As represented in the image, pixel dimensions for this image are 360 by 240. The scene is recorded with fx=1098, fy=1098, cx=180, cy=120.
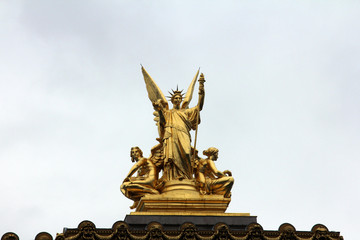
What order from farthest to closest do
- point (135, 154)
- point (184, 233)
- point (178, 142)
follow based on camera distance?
point (135, 154)
point (178, 142)
point (184, 233)

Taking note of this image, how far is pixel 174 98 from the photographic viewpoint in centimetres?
6256

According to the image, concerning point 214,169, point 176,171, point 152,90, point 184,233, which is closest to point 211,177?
point 214,169

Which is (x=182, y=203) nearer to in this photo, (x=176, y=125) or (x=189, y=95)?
(x=176, y=125)

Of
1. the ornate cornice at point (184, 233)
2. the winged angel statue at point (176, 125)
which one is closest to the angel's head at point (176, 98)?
the winged angel statue at point (176, 125)

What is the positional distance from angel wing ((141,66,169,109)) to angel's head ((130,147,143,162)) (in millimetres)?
3260

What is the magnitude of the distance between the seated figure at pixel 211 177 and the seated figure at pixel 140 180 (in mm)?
2446

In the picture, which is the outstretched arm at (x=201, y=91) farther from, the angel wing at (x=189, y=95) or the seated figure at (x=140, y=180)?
→ the seated figure at (x=140, y=180)

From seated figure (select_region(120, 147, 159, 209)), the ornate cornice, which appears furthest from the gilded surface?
the ornate cornice

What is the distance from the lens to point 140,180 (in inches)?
2315

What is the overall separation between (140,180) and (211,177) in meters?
4.01

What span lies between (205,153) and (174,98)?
398 centimetres

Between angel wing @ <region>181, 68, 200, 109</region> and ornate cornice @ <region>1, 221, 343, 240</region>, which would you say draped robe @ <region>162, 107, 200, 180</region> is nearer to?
angel wing @ <region>181, 68, 200, 109</region>

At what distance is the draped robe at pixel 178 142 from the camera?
194ft

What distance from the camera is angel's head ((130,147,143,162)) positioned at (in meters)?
60.2
